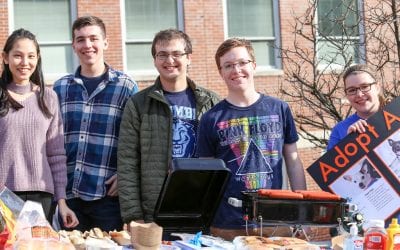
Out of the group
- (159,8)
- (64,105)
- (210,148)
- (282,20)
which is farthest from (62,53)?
(210,148)

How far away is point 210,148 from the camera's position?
3621 mm

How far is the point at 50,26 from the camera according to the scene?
1341 centimetres

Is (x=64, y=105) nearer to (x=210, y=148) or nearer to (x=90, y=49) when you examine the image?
(x=90, y=49)

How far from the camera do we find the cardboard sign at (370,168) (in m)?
3.33

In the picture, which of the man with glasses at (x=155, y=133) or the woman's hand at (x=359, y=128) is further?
the man with glasses at (x=155, y=133)

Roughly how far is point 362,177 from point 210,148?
0.85 m

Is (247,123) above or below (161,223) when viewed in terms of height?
above

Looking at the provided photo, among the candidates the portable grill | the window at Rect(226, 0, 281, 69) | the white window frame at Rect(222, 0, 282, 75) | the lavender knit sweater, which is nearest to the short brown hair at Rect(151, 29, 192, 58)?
the lavender knit sweater

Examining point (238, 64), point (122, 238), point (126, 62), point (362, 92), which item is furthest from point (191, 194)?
point (126, 62)

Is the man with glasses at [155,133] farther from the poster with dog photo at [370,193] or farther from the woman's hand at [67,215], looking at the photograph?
the poster with dog photo at [370,193]

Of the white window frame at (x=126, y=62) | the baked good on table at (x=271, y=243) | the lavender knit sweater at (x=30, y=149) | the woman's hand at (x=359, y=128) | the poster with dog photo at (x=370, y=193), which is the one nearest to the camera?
the baked good on table at (x=271, y=243)

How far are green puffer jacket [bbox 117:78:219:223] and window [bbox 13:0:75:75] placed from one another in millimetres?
9793

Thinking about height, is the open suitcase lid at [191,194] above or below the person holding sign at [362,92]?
below

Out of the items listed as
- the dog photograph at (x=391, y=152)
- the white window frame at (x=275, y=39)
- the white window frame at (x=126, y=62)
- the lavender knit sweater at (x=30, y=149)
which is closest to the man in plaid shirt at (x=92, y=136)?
the lavender knit sweater at (x=30, y=149)
